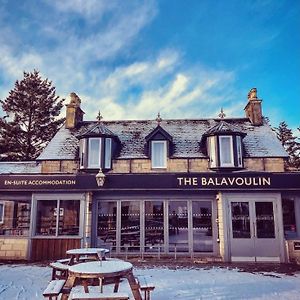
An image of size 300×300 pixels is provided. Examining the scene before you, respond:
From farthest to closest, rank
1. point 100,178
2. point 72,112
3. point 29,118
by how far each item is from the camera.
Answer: point 29,118 → point 72,112 → point 100,178

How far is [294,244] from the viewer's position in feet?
38.8

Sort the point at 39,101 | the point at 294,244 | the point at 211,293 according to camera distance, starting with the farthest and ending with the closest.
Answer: the point at 39,101 → the point at 294,244 → the point at 211,293

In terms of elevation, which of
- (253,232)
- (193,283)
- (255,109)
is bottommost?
(193,283)

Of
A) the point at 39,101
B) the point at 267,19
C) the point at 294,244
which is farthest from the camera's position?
the point at 39,101

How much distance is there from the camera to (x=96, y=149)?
1431cm

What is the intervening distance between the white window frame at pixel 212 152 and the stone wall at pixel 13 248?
914 cm

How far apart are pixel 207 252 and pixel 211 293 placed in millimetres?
5595

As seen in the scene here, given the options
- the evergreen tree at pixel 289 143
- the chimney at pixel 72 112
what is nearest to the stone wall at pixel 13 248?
the chimney at pixel 72 112

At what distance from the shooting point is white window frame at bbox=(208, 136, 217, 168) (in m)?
13.8

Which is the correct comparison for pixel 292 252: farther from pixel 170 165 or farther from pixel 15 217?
pixel 15 217

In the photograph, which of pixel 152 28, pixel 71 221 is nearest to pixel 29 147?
pixel 71 221

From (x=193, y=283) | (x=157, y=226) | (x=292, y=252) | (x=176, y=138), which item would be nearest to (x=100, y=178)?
(x=157, y=226)

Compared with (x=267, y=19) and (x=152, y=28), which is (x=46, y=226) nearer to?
(x=152, y=28)

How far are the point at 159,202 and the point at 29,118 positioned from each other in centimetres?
2359
